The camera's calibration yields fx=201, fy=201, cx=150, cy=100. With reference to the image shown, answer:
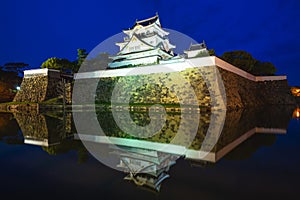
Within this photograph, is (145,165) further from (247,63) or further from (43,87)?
(247,63)

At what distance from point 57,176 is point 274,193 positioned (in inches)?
100

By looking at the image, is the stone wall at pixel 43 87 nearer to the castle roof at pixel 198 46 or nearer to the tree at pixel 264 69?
the castle roof at pixel 198 46

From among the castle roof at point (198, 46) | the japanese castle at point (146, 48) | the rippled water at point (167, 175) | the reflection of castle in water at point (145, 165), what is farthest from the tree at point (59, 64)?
the reflection of castle in water at point (145, 165)

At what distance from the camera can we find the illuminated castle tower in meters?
20.0

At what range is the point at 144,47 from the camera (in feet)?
68.9

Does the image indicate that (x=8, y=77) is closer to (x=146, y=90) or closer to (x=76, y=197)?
(x=146, y=90)

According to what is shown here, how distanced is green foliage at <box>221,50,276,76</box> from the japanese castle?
178 inches

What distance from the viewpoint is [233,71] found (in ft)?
55.7

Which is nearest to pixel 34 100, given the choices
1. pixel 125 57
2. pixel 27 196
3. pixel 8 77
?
pixel 125 57

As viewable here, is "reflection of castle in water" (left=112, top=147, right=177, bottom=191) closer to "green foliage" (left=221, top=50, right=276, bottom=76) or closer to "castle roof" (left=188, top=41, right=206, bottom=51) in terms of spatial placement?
"castle roof" (left=188, top=41, right=206, bottom=51)

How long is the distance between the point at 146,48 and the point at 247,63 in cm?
1067

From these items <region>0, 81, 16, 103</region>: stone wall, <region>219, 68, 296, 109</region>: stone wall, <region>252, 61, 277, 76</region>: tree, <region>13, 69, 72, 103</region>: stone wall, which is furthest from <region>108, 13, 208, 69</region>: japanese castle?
<region>0, 81, 16, 103</region>: stone wall

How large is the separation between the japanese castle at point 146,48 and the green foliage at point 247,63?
451cm

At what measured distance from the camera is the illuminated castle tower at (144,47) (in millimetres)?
20016
